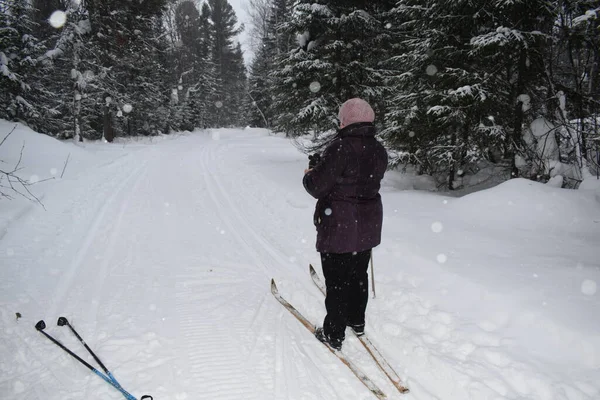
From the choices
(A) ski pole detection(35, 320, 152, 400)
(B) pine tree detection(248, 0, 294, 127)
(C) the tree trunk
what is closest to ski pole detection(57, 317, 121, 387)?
(A) ski pole detection(35, 320, 152, 400)

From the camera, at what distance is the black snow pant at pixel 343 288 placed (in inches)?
121

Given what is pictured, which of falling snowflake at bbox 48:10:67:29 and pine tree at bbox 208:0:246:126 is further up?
pine tree at bbox 208:0:246:126

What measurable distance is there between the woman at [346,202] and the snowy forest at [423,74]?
412 centimetres

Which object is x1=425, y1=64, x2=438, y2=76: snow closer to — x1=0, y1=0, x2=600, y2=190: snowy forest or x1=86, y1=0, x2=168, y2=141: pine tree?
x1=0, y1=0, x2=600, y2=190: snowy forest

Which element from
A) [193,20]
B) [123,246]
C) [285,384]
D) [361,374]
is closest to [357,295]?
[361,374]

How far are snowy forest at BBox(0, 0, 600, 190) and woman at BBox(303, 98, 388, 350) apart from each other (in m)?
4.12

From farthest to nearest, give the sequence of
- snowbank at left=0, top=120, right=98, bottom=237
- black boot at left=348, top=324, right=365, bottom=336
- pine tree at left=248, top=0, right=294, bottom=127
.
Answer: pine tree at left=248, top=0, right=294, bottom=127 < snowbank at left=0, top=120, right=98, bottom=237 < black boot at left=348, top=324, right=365, bottom=336

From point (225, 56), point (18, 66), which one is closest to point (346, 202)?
point (18, 66)

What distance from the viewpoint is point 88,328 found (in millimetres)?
3479

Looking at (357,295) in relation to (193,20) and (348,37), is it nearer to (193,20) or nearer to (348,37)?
(348,37)

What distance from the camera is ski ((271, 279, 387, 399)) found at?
2768 millimetres

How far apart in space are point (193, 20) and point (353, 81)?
131 ft

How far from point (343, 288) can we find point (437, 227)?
13.1 feet

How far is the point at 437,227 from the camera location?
643 cm
